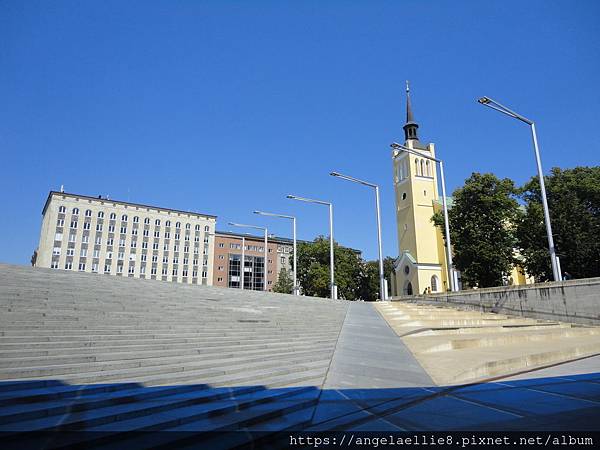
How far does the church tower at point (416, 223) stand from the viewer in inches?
2211

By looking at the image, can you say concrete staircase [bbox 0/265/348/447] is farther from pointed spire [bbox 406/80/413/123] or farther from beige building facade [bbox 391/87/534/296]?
pointed spire [bbox 406/80/413/123]

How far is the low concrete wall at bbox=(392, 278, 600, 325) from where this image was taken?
1792 cm

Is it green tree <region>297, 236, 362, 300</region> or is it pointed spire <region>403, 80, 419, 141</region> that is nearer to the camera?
green tree <region>297, 236, 362, 300</region>

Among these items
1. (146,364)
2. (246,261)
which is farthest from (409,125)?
(146,364)

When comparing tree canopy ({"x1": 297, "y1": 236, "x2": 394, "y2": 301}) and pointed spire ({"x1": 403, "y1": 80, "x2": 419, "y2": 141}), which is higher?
pointed spire ({"x1": 403, "y1": 80, "x2": 419, "y2": 141})

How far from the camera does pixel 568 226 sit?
1235 inches

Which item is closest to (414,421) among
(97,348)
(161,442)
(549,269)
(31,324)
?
(161,442)

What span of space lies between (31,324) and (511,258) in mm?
33733

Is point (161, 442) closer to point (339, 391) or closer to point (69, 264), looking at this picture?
point (339, 391)

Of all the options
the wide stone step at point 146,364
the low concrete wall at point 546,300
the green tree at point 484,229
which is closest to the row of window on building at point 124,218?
the green tree at point 484,229

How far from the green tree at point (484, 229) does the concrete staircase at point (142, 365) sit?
24.7 meters

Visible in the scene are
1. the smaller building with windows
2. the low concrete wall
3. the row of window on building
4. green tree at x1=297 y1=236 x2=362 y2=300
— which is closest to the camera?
the low concrete wall

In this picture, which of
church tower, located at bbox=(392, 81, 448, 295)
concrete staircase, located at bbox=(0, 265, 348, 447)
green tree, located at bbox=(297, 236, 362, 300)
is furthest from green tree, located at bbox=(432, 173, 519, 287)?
green tree, located at bbox=(297, 236, 362, 300)

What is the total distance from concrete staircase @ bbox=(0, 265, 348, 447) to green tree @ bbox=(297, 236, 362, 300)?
45.7 metres
